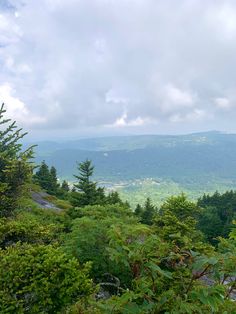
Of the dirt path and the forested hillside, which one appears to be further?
the dirt path

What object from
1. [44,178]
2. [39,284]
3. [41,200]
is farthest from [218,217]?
[39,284]

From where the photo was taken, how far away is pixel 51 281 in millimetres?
8703

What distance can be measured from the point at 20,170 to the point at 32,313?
12606 millimetres

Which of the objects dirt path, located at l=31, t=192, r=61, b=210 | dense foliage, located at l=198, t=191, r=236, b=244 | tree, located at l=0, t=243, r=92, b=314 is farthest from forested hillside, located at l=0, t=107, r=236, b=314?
dense foliage, located at l=198, t=191, r=236, b=244

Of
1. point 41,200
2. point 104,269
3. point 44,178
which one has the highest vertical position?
point 104,269

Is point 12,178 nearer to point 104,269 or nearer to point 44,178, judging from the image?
point 104,269

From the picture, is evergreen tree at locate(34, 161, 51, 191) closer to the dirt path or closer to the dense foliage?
the dirt path

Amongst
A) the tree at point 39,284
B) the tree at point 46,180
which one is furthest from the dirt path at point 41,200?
the tree at point 39,284

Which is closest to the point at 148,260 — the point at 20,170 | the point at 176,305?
the point at 176,305

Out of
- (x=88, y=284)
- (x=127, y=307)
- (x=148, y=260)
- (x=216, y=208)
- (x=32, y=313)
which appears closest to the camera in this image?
(x=127, y=307)

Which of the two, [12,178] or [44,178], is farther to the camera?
[44,178]

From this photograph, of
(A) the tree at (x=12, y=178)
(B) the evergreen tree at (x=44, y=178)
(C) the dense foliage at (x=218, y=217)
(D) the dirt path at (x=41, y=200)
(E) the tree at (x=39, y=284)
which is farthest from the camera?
(B) the evergreen tree at (x=44, y=178)

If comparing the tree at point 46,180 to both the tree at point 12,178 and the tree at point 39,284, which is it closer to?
the tree at point 12,178

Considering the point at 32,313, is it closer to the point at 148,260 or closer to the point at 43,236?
the point at 148,260
